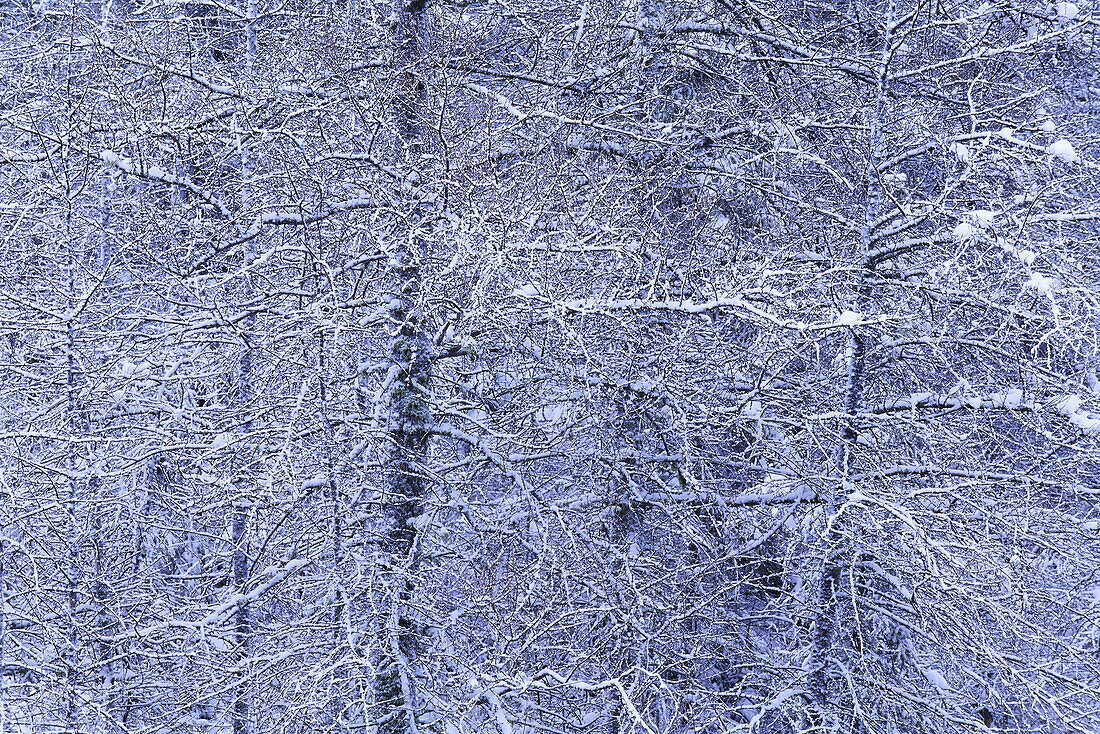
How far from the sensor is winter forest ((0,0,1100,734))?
629 centimetres

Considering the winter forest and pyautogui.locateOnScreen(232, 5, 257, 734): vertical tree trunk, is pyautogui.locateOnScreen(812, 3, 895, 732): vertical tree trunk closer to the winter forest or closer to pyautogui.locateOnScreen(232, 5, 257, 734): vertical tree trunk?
the winter forest

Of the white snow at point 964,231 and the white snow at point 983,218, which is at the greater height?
the white snow at point 983,218

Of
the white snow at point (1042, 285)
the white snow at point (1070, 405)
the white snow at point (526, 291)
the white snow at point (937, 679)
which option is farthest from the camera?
the white snow at point (937, 679)

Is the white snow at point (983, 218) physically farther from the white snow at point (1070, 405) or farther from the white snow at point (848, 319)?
the white snow at point (1070, 405)

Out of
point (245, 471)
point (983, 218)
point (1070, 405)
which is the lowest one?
point (245, 471)

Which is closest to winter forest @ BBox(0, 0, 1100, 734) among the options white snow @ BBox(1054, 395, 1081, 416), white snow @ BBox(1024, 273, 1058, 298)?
white snow @ BBox(1054, 395, 1081, 416)

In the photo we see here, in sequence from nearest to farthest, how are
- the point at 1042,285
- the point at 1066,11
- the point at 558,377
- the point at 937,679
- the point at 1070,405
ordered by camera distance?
the point at 1042,285 < the point at 1070,405 < the point at 937,679 < the point at 1066,11 < the point at 558,377

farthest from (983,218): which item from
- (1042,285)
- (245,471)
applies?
(245,471)

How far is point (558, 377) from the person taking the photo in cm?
730

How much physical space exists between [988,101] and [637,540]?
467 centimetres

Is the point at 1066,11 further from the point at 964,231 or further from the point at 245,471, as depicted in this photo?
the point at 245,471

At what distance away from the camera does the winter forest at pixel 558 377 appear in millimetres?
6285

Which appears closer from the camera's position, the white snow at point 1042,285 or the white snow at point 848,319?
the white snow at point 1042,285

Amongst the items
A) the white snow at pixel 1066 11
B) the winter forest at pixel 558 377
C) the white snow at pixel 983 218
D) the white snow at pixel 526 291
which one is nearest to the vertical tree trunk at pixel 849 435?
the winter forest at pixel 558 377
